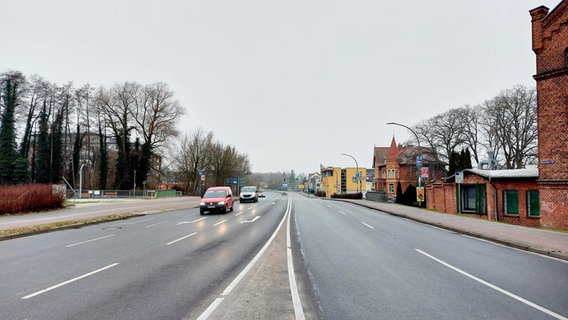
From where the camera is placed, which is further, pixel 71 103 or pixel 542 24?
pixel 71 103

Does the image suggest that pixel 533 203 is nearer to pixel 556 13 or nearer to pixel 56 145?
pixel 556 13

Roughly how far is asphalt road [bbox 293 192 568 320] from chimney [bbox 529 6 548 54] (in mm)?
13124

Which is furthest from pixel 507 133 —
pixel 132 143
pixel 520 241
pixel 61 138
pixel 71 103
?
pixel 61 138

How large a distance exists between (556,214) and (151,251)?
18482 millimetres

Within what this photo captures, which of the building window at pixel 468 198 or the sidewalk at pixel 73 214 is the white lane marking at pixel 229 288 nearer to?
the sidewalk at pixel 73 214

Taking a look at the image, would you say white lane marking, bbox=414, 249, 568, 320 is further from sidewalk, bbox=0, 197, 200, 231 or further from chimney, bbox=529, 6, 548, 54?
sidewalk, bbox=0, 197, 200, 231

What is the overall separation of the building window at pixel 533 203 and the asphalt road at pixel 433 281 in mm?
12789

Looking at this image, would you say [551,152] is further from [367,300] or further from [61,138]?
[61,138]

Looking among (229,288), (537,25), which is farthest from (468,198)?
(229,288)

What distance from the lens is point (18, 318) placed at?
14.7 feet

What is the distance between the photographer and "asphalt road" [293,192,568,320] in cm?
470

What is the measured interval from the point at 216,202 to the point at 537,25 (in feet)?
72.1

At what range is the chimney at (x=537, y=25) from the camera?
17.4 meters

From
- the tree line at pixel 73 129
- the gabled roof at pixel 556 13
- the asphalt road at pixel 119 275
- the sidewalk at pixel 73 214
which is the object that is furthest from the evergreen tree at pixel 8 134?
the gabled roof at pixel 556 13
